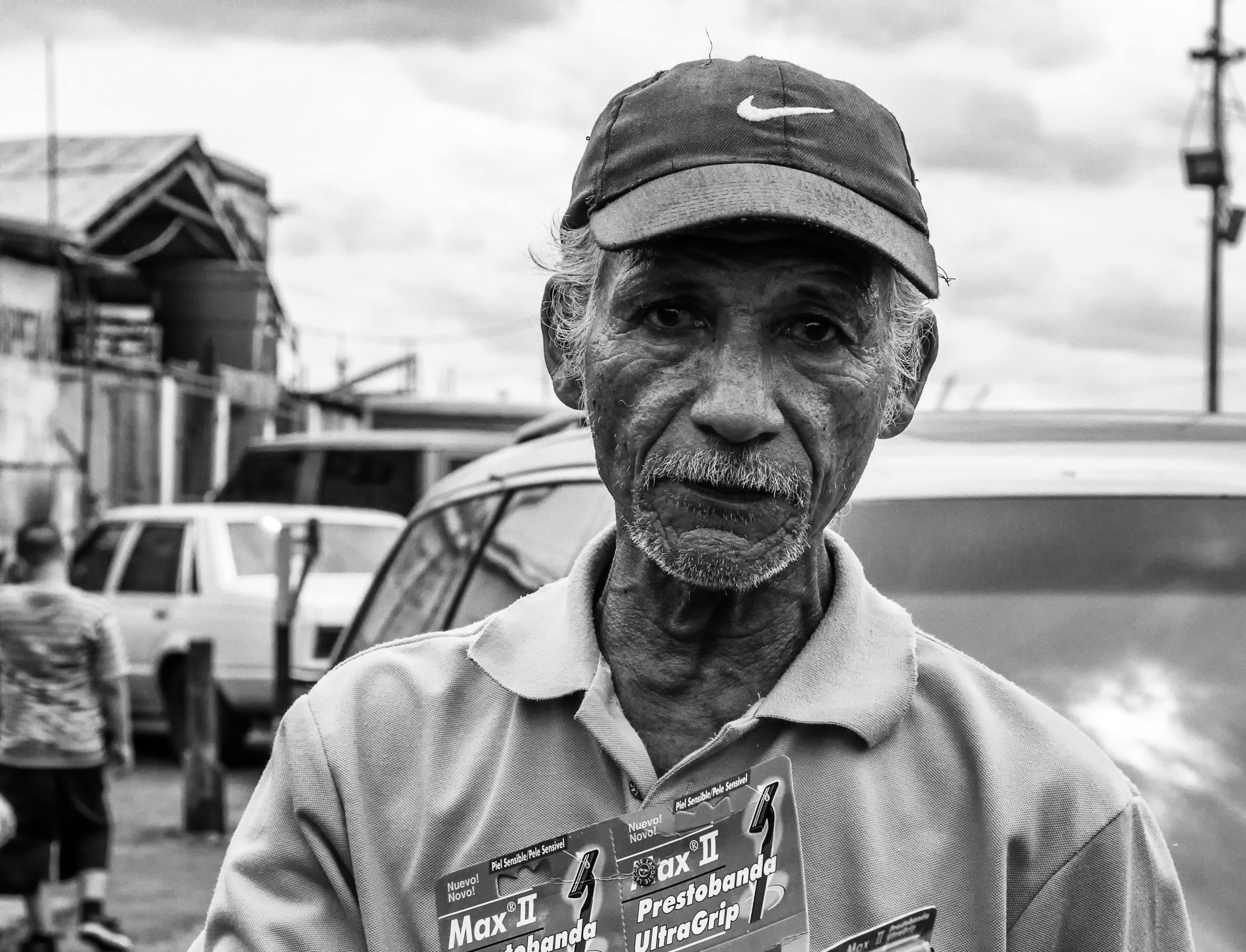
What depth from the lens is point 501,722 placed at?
1642 mm

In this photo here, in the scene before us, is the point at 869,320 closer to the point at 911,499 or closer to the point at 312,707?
the point at 312,707

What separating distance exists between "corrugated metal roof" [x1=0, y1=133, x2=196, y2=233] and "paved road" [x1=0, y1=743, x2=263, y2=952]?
44.4 feet

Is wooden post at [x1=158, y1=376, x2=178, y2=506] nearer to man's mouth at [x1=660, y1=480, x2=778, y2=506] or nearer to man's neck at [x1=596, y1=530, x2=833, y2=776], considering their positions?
man's neck at [x1=596, y1=530, x2=833, y2=776]

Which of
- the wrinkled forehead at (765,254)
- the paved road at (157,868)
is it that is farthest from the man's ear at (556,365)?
the paved road at (157,868)

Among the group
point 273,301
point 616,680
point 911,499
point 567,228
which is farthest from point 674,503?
point 273,301

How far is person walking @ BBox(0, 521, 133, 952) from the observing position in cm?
646

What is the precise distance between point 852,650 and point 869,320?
1.11ft

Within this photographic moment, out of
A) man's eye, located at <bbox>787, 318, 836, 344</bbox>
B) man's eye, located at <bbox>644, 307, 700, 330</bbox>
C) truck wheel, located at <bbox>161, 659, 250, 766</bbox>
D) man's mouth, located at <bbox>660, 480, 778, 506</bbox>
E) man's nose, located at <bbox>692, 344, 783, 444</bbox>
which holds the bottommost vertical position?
truck wheel, located at <bbox>161, 659, 250, 766</bbox>

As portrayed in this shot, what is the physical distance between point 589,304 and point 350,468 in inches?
577

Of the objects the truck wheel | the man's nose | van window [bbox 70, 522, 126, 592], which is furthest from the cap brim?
van window [bbox 70, 522, 126, 592]

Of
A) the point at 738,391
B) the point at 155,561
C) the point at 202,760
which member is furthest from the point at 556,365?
the point at 155,561

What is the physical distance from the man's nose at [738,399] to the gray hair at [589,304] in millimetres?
160

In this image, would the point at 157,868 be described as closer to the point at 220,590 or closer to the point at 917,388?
the point at 220,590

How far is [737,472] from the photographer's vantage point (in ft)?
5.08
